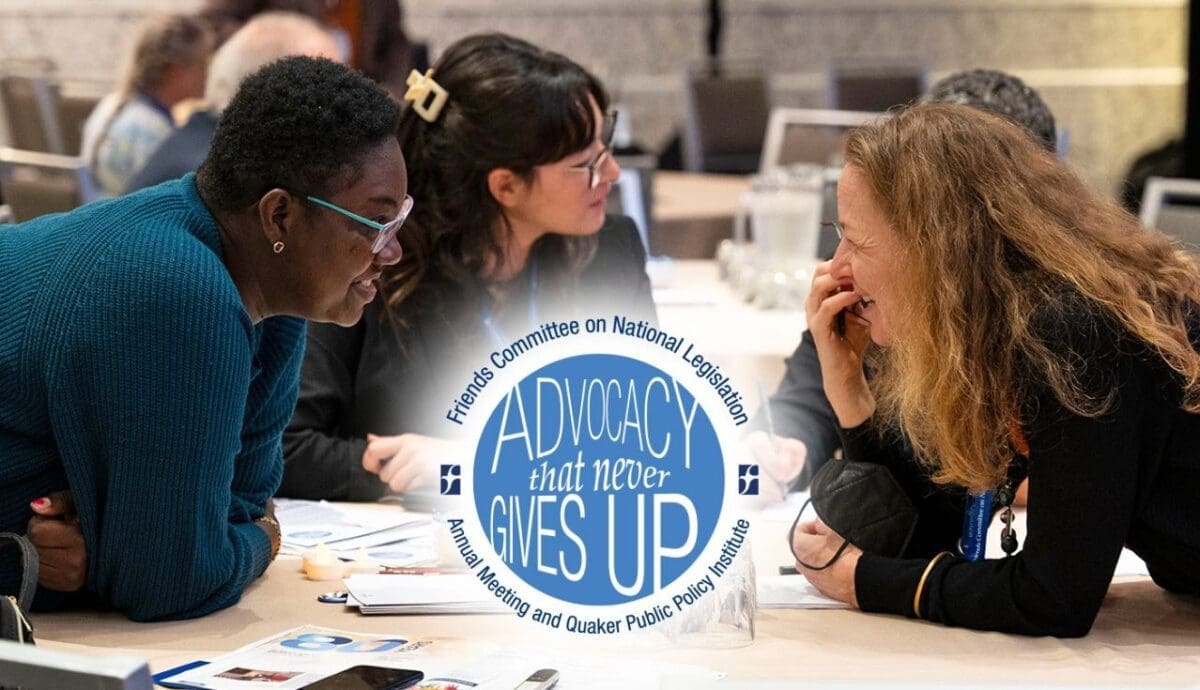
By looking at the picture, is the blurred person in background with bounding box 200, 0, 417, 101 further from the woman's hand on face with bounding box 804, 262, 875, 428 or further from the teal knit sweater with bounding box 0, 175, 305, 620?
the teal knit sweater with bounding box 0, 175, 305, 620

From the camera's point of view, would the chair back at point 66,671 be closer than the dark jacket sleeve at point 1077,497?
Yes

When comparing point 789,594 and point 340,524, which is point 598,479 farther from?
point 340,524

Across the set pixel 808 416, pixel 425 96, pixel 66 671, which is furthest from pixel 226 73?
pixel 66 671

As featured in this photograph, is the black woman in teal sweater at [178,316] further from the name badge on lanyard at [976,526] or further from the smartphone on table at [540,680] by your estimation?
the name badge on lanyard at [976,526]

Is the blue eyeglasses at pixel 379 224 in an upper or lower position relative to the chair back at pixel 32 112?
upper

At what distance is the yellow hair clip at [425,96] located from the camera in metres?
2.61

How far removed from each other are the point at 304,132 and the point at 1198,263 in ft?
3.57

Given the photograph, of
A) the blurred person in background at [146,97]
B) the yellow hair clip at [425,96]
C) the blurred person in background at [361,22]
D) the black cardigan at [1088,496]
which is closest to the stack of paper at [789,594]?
the black cardigan at [1088,496]

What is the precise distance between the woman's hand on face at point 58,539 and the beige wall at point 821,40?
23.9 ft

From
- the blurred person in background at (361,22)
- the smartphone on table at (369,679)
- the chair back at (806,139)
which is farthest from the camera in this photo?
the blurred person in background at (361,22)

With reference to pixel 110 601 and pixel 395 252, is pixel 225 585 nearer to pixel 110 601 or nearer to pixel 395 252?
pixel 110 601

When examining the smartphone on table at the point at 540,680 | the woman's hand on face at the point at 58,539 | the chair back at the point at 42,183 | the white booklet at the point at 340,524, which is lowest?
the white booklet at the point at 340,524

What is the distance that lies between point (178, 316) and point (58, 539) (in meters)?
0.29

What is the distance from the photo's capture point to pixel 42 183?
13.6 feet
